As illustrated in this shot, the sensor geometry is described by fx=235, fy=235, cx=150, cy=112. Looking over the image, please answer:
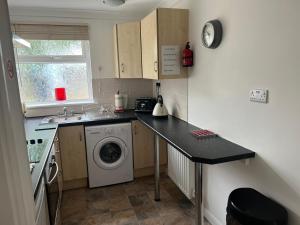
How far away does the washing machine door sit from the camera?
2924mm

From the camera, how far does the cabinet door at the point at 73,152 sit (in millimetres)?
2809

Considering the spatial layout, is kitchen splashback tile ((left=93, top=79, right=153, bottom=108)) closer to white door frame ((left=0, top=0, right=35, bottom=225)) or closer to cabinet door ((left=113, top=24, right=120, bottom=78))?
cabinet door ((left=113, top=24, right=120, bottom=78))

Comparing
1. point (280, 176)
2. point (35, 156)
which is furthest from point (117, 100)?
point (280, 176)

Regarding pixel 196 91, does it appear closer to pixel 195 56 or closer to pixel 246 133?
pixel 195 56

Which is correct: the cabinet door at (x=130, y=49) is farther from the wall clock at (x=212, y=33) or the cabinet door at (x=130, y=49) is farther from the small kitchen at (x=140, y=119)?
the wall clock at (x=212, y=33)

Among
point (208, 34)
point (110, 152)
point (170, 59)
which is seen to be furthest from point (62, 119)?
point (208, 34)

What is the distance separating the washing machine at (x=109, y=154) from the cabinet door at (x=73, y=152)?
0.08 m

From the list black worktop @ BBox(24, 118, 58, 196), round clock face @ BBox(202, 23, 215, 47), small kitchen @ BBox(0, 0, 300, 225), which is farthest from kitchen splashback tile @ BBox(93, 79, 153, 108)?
round clock face @ BBox(202, 23, 215, 47)

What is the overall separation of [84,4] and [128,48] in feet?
2.43

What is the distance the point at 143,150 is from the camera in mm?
3148

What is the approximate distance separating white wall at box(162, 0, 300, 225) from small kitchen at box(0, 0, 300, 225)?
11 mm

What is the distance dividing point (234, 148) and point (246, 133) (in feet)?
0.45

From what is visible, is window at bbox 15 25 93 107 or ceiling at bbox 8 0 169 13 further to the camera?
window at bbox 15 25 93 107

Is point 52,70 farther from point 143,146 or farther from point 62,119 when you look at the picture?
point 143,146
